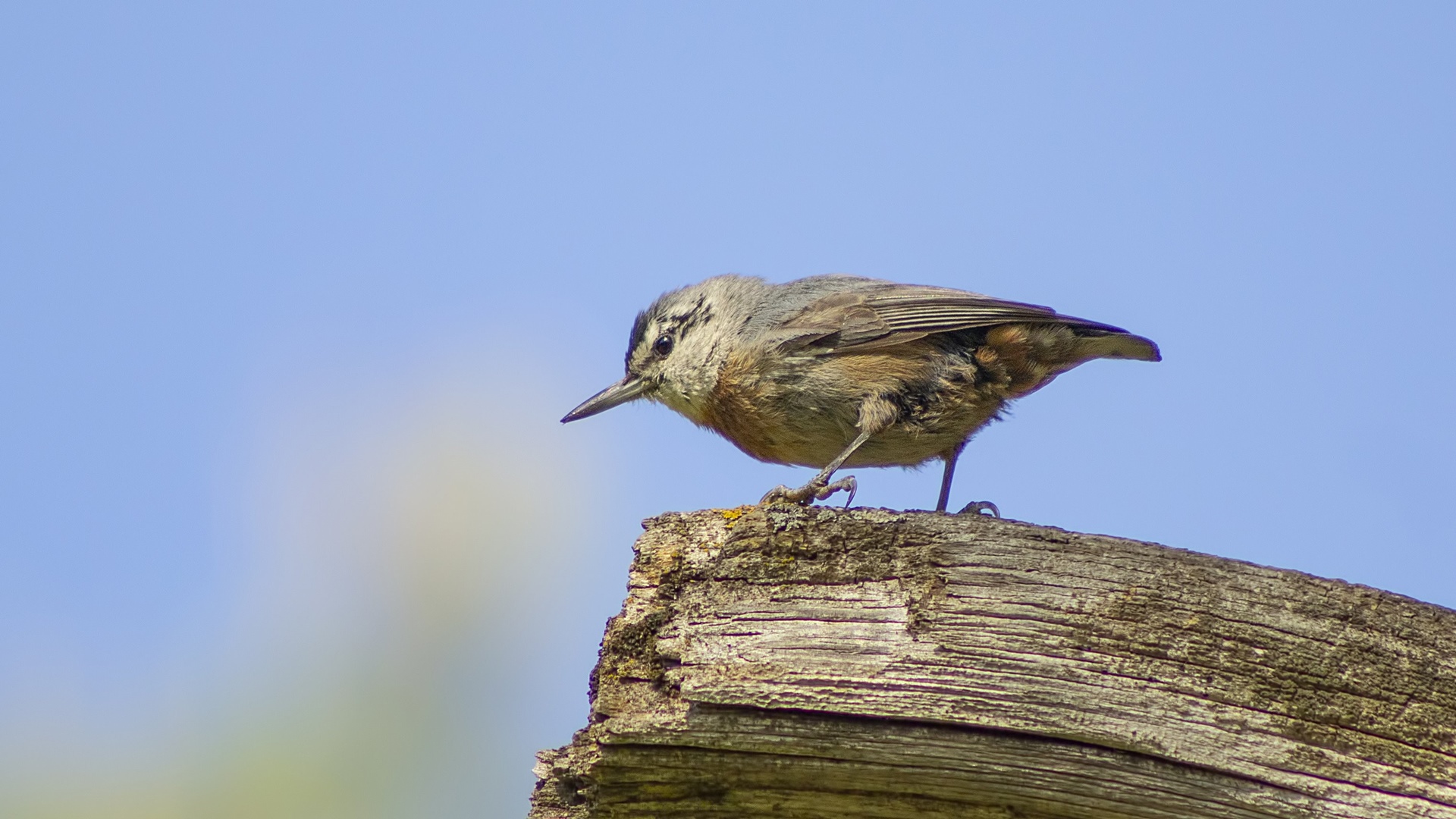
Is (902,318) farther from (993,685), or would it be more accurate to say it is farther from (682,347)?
(993,685)

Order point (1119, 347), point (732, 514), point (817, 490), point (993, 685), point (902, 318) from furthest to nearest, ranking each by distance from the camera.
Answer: point (1119, 347), point (902, 318), point (817, 490), point (732, 514), point (993, 685)

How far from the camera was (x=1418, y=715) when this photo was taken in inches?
135

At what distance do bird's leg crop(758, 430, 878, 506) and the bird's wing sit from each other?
0.50m

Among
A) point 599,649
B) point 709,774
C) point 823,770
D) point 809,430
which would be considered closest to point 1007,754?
point 823,770

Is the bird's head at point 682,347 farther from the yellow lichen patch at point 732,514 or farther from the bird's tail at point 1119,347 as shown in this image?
the yellow lichen patch at point 732,514

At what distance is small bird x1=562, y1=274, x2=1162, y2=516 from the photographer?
18.9 ft

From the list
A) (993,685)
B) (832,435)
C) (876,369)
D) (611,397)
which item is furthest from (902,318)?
(993,685)

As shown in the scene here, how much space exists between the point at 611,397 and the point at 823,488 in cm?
177

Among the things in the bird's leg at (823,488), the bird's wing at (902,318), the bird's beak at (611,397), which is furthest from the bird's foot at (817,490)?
the bird's beak at (611,397)

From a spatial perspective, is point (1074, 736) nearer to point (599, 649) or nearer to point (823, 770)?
point (823, 770)

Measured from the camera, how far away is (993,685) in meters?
3.38

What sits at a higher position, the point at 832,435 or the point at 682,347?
the point at 682,347

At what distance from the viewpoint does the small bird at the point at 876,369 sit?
575cm

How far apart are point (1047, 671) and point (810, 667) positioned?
622 mm
